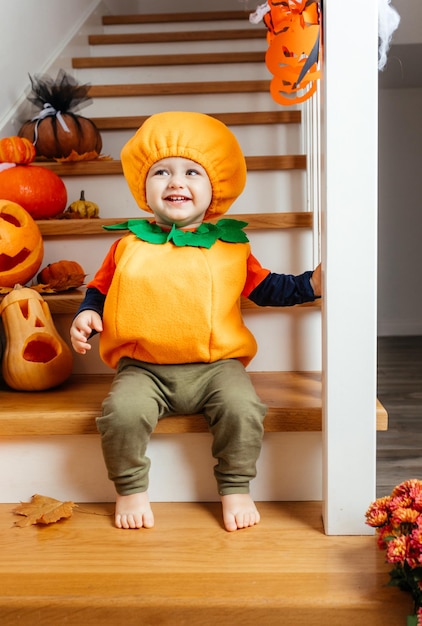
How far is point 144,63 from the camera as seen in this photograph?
9.18 ft

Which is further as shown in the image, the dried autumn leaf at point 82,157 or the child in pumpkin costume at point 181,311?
the dried autumn leaf at point 82,157

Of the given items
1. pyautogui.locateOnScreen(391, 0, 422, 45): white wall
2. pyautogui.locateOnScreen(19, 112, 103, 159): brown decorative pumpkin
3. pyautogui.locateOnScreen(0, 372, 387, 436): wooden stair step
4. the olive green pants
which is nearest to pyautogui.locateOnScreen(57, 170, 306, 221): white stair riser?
pyautogui.locateOnScreen(19, 112, 103, 159): brown decorative pumpkin

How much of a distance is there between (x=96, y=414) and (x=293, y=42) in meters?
0.76

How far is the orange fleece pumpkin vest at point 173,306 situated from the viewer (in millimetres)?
1260

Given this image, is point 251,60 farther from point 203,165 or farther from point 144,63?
point 203,165

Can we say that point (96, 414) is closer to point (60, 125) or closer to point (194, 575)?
point (194, 575)

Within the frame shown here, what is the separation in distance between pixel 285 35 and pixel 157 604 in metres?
0.99

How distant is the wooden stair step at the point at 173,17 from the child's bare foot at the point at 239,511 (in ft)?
9.08

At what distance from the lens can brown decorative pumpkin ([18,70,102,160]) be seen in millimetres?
2070

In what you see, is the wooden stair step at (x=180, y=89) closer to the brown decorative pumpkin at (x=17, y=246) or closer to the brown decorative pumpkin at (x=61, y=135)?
the brown decorative pumpkin at (x=61, y=135)

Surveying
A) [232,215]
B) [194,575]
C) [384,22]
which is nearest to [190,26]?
[232,215]

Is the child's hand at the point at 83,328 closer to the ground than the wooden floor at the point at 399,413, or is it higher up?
higher up

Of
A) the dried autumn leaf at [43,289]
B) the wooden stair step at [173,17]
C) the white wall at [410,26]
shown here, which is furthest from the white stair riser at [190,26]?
the dried autumn leaf at [43,289]

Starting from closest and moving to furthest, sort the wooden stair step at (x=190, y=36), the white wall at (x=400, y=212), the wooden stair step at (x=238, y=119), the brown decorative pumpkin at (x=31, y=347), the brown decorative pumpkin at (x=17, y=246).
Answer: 1. the brown decorative pumpkin at (x=31, y=347)
2. the brown decorative pumpkin at (x=17, y=246)
3. the wooden stair step at (x=238, y=119)
4. the wooden stair step at (x=190, y=36)
5. the white wall at (x=400, y=212)
